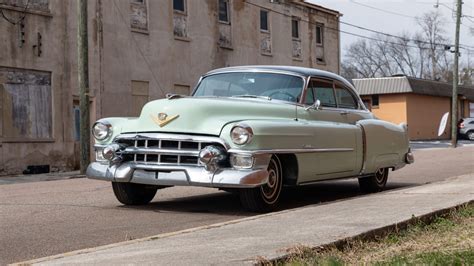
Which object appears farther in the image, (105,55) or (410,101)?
(410,101)

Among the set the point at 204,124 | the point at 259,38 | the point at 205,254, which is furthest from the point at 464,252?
the point at 259,38

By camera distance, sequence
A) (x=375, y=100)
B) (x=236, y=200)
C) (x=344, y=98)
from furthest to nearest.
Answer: (x=375, y=100) → (x=344, y=98) → (x=236, y=200)

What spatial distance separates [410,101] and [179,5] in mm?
24022

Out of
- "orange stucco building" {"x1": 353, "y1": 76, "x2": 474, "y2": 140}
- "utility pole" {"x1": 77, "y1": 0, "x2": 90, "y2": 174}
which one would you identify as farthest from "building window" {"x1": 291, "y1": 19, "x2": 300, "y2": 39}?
"utility pole" {"x1": 77, "y1": 0, "x2": 90, "y2": 174}

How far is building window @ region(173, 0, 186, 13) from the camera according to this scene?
26.1 m

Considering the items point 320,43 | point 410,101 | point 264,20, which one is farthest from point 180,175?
point 410,101

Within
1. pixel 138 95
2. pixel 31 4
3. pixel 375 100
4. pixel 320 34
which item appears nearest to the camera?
pixel 31 4

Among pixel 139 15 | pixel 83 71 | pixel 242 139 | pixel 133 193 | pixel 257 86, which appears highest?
pixel 139 15

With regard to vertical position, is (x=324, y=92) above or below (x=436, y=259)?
above

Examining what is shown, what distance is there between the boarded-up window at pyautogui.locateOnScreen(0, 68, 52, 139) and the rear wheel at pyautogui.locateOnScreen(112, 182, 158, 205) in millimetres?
11918

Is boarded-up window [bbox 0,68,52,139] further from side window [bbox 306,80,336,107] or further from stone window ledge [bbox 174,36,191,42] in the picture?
side window [bbox 306,80,336,107]

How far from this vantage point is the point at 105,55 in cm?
2289

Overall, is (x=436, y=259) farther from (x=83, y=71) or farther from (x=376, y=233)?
(x=83, y=71)

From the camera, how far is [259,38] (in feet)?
102
